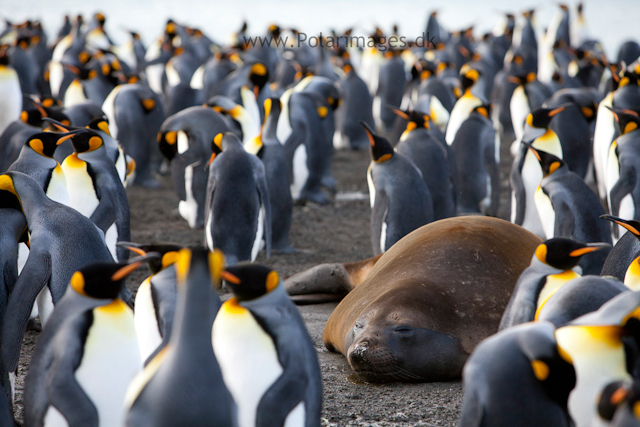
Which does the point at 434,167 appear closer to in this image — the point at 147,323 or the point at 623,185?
the point at 623,185

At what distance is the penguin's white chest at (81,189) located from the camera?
430 centimetres

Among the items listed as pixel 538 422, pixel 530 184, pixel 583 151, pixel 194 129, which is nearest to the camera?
pixel 538 422

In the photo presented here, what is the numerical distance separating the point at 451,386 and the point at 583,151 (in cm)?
545

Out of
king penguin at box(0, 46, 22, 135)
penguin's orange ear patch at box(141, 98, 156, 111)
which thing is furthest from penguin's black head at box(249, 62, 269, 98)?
king penguin at box(0, 46, 22, 135)

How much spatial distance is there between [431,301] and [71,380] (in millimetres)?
1614

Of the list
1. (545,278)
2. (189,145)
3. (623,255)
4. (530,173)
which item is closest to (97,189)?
(189,145)

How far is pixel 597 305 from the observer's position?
2.16 m

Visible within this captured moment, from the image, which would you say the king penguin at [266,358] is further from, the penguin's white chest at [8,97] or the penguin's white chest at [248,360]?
the penguin's white chest at [8,97]

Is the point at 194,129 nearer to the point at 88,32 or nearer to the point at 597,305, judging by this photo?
the point at 597,305

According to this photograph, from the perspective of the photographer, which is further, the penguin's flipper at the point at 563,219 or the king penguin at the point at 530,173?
the king penguin at the point at 530,173

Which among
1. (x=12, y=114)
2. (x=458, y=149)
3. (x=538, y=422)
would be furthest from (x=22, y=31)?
(x=538, y=422)

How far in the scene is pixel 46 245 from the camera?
9.18ft

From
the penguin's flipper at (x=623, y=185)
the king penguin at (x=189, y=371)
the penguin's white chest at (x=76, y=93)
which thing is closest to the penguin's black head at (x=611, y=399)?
the king penguin at (x=189, y=371)

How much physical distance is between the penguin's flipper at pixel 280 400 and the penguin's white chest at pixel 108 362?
16.6 inches
